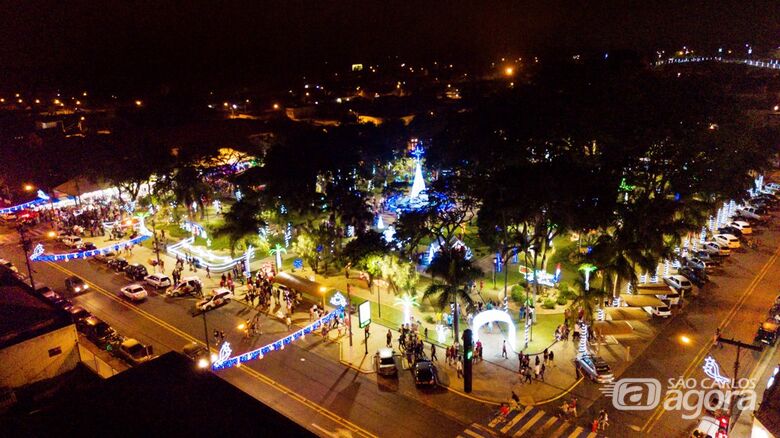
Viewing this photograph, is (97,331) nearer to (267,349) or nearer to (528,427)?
(267,349)

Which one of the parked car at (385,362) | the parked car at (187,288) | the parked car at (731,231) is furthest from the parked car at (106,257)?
the parked car at (731,231)

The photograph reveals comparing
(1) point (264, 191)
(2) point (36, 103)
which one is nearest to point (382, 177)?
(1) point (264, 191)

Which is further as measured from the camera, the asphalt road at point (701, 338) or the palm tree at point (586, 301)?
the palm tree at point (586, 301)

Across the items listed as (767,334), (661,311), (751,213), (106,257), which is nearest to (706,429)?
(767,334)

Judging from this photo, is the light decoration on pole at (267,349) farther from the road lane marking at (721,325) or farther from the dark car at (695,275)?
the dark car at (695,275)

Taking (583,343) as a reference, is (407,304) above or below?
above

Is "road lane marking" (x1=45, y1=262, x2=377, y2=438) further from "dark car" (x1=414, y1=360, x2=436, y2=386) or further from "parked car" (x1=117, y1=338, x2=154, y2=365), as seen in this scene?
"dark car" (x1=414, y1=360, x2=436, y2=386)
